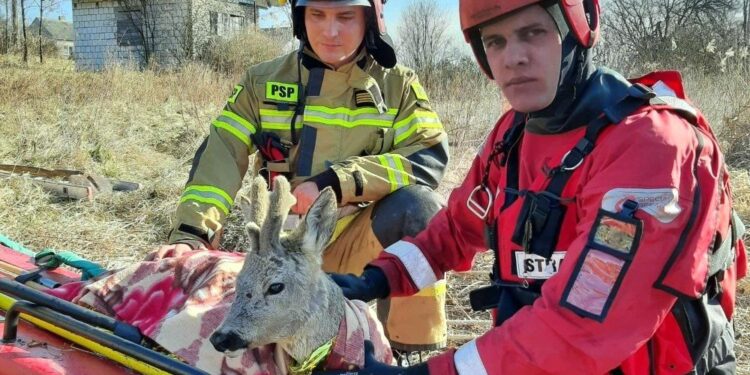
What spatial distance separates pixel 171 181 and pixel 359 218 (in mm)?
4180

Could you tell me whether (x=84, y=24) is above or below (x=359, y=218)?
above

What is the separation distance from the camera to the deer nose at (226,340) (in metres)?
1.71

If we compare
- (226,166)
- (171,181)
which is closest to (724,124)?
(171,181)

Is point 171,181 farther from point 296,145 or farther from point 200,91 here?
point 200,91

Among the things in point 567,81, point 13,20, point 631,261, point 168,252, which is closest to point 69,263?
point 168,252

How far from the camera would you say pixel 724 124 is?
28.7ft

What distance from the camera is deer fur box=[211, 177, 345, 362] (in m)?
1.75

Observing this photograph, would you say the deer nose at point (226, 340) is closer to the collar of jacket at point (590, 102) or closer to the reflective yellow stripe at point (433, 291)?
the collar of jacket at point (590, 102)


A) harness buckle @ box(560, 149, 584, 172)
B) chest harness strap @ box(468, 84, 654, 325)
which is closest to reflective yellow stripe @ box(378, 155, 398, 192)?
chest harness strap @ box(468, 84, 654, 325)

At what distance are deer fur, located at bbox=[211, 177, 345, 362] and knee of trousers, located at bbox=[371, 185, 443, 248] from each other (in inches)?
40.6

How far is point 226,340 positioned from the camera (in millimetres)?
1709

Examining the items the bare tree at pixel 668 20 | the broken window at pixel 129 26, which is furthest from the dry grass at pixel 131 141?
the broken window at pixel 129 26

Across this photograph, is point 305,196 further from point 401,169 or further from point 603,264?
point 603,264

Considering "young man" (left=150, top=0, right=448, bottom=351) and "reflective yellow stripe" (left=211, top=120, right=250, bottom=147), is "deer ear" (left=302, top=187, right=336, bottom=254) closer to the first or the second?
"young man" (left=150, top=0, right=448, bottom=351)
